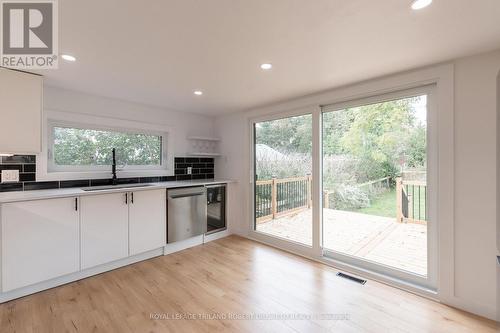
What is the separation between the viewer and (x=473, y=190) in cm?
188

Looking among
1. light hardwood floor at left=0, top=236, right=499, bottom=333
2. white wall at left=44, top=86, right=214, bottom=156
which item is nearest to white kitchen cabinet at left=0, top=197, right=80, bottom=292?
light hardwood floor at left=0, top=236, right=499, bottom=333

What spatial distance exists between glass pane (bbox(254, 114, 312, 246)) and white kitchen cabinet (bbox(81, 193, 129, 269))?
6.48ft

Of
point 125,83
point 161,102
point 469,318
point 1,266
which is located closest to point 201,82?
→ point 125,83

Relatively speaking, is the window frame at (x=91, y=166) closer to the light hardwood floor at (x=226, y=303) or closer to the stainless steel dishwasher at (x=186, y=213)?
the stainless steel dishwasher at (x=186, y=213)

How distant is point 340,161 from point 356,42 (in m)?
1.47

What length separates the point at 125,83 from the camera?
2543 millimetres

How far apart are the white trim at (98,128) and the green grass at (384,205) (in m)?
3.00

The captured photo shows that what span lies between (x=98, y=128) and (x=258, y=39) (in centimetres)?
264

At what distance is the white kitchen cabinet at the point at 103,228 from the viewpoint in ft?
7.98

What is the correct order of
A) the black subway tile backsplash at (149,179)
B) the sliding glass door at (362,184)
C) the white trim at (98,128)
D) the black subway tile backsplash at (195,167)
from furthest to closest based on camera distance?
the black subway tile backsplash at (195,167) < the black subway tile backsplash at (149,179) < the white trim at (98,128) < the sliding glass door at (362,184)

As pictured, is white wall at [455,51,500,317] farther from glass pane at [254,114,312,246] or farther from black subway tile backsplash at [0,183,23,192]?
black subway tile backsplash at [0,183,23,192]

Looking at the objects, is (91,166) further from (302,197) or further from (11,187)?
(302,197)

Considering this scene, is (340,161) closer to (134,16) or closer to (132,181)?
(134,16)

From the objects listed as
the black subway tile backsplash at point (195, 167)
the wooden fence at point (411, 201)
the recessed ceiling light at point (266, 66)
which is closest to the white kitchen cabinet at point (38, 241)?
the black subway tile backsplash at point (195, 167)
